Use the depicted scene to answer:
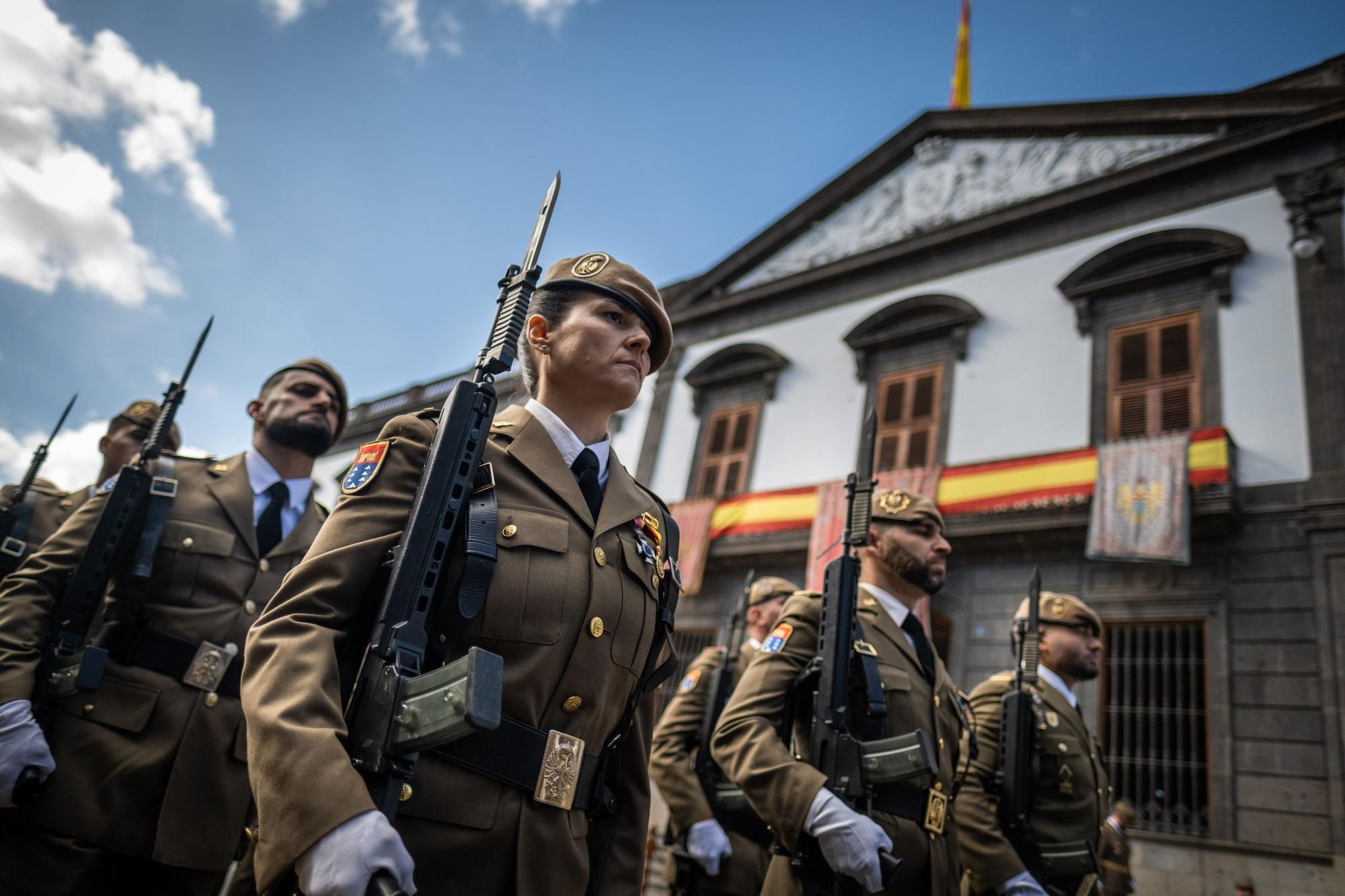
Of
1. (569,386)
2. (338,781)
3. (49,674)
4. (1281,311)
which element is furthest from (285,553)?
(1281,311)

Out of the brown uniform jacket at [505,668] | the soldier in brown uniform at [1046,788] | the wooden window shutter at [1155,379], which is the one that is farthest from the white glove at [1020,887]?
the wooden window shutter at [1155,379]

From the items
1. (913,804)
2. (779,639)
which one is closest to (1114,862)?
(913,804)

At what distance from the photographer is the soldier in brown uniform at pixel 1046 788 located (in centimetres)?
382

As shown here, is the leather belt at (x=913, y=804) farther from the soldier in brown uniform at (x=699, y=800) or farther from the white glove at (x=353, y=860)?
the white glove at (x=353, y=860)

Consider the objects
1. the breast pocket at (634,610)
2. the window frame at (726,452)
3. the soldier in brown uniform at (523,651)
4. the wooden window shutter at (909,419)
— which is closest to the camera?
the soldier in brown uniform at (523,651)

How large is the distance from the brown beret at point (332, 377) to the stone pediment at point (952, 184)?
1066 centimetres

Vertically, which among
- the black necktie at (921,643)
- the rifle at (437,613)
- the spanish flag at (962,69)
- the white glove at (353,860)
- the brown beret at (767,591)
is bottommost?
the white glove at (353,860)

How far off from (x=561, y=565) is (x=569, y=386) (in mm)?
533

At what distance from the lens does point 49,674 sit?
108 inches

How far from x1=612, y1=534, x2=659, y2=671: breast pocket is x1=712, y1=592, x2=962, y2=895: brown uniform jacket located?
1259 millimetres

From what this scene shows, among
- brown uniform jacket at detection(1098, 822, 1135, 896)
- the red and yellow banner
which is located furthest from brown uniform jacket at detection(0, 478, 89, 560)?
the red and yellow banner

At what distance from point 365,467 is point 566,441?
483 millimetres

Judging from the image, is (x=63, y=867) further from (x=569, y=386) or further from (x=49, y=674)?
(x=569, y=386)

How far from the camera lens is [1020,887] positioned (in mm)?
3721
